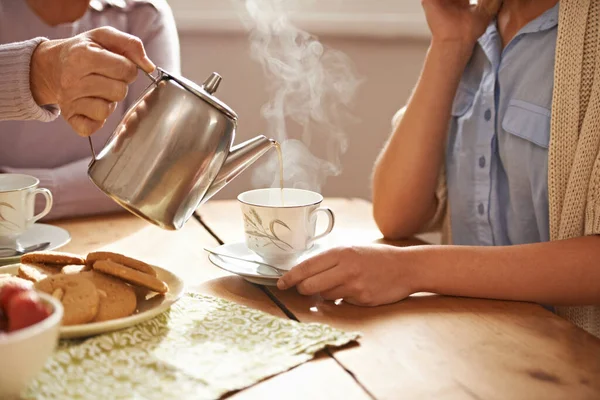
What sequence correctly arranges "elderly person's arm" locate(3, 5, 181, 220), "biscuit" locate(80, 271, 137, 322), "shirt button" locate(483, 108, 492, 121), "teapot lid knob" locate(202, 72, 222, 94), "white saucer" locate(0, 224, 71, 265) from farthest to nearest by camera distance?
"elderly person's arm" locate(3, 5, 181, 220) → "shirt button" locate(483, 108, 492, 121) → "white saucer" locate(0, 224, 71, 265) → "teapot lid knob" locate(202, 72, 222, 94) → "biscuit" locate(80, 271, 137, 322)

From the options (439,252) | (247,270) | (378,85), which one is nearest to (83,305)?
(247,270)

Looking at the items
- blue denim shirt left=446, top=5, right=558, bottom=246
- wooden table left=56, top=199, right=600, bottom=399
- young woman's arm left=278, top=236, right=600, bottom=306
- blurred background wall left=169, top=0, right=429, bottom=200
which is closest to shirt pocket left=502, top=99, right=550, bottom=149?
blue denim shirt left=446, top=5, right=558, bottom=246

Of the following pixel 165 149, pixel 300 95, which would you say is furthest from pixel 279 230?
pixel 300 95

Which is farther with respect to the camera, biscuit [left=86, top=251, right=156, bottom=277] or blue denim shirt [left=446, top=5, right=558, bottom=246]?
blue denim shirt [left=446, top=5, right=558, bottom=246]

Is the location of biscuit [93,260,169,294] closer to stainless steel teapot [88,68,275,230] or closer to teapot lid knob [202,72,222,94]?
stainless steel teapot [88,68,275,230]

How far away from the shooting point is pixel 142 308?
0.88 meters

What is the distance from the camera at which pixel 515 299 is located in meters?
0.99

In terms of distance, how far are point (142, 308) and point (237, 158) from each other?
0.85 ft

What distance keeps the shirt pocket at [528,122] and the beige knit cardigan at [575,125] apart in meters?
0.05

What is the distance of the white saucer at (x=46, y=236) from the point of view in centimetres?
118

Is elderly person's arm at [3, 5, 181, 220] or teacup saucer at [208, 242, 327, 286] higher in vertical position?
elderly person's arm at [3, 5, 181, 220]

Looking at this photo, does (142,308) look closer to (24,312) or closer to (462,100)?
(24,312)

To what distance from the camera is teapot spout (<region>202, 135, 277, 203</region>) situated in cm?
99

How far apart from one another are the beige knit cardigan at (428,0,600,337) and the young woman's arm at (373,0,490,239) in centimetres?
26
